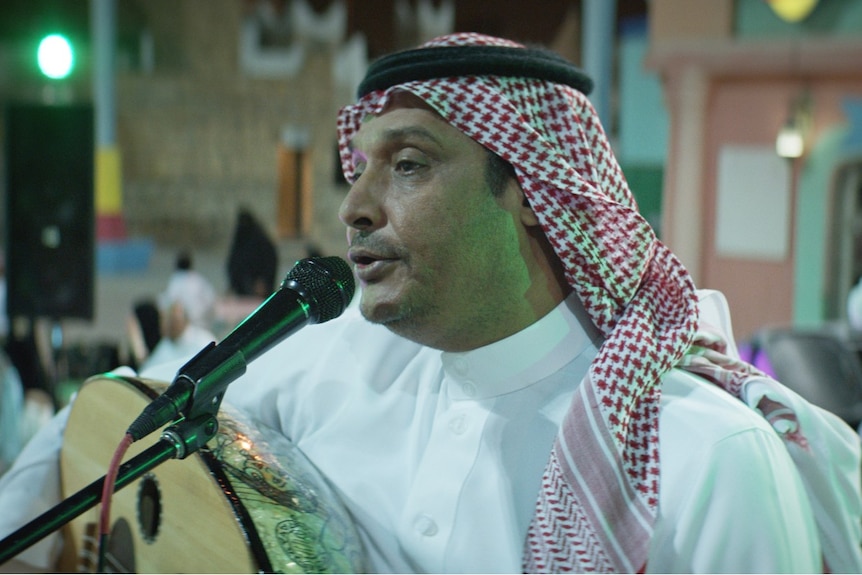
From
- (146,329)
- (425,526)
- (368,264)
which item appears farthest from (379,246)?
(146,329)

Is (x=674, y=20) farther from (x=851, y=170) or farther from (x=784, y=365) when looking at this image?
(x=784, y=365)

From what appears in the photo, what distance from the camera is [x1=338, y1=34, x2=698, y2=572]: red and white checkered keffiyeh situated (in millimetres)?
1412

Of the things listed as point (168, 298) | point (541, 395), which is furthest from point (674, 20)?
point (541, 395)

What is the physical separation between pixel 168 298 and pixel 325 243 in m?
3.07

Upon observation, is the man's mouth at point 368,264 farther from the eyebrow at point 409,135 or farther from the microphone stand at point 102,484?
the microphone stand at point 102,484

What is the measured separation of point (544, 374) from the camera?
1.64 m

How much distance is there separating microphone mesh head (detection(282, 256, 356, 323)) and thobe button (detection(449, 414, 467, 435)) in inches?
16.6

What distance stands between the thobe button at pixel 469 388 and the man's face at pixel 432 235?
3.8 inches

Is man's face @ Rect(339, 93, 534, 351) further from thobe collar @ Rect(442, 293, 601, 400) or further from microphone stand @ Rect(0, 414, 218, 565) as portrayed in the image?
microphone stand @ Rect(0, 414, 218, 565)

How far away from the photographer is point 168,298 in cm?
634

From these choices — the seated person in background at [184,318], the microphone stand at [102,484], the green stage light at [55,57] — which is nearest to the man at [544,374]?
the microphone stand at [102,484]

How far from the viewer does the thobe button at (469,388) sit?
1661 millimetres

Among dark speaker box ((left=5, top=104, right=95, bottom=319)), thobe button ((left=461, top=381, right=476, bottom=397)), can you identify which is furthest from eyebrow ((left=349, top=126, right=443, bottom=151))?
dark speaker box ((left=5, top=104, right=95, bottom=319))

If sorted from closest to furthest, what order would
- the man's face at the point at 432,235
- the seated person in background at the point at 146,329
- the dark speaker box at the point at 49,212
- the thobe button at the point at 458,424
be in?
the man's face at the point at 432,235
the thobe button at the point at 458,424
the dark speaker box at the point at 49,212
the seated person in background at the point at 146,329
